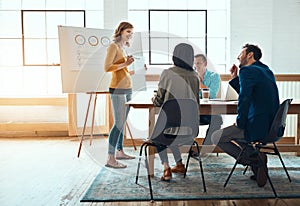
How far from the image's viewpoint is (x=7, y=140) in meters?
5.34

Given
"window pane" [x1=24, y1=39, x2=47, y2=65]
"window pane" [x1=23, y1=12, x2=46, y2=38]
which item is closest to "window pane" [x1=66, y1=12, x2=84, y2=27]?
"window pane" [x1=23, y1=12, x2=46, y2=38]

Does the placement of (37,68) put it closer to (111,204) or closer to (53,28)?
(53,28)

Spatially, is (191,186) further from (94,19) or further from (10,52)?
(10,52)

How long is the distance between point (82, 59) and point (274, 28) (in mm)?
2806

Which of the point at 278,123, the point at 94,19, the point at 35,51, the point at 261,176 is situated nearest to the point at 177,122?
the point at 278,123

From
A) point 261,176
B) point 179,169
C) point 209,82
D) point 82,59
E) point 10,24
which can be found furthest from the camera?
point 10,24

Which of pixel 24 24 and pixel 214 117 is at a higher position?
pixel 24 24

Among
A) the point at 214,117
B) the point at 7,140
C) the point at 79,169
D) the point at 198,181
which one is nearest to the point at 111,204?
the point at 198,181

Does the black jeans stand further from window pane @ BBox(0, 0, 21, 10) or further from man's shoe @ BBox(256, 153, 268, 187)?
window pane @ BBox(0, 0, 21, 10)

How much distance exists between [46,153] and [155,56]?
A: 2.23 m

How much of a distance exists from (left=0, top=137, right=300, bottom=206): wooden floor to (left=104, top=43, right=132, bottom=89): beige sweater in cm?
87

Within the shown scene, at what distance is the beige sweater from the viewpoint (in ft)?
11.9

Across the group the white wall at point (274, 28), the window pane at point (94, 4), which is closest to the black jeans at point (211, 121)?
the white wall at point (274, 28)

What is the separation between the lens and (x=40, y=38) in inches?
227
